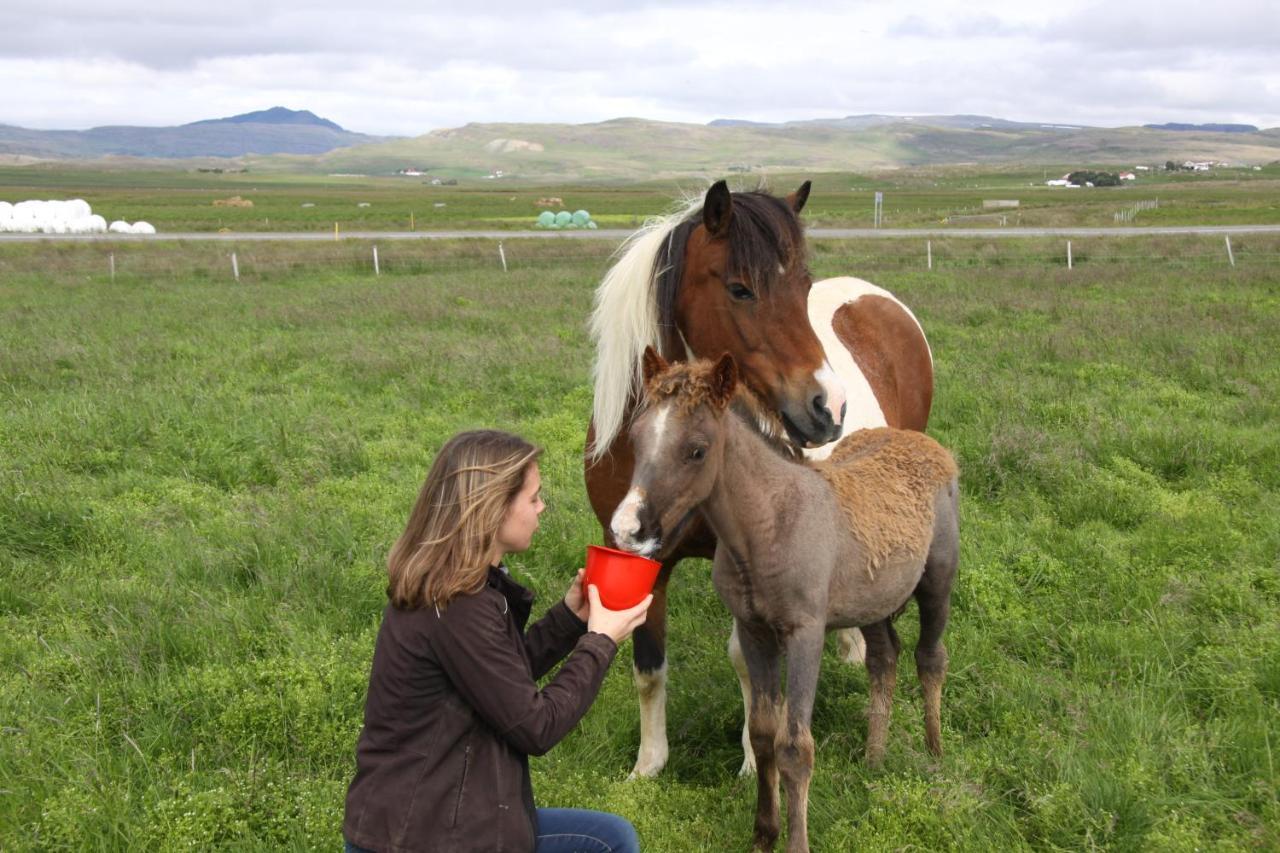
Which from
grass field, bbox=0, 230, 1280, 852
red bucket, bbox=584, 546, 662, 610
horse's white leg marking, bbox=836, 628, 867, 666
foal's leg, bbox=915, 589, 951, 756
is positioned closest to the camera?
red bucket, bbox=584, 546, 662, 610

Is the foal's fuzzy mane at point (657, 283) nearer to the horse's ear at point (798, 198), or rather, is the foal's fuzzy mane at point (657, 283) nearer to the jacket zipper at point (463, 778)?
the horse's ear at point (798, 198)

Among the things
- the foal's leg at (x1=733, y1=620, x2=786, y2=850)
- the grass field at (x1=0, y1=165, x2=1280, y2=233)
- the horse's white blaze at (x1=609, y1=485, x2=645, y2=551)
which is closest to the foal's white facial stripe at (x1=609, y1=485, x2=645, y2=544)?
the horse's white blaze at (x1=609, y1=485, x2=645, y2=551)

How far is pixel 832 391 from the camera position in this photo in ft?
11.4

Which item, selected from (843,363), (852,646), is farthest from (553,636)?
(843,363)

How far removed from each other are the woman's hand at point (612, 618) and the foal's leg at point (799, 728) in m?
0.84

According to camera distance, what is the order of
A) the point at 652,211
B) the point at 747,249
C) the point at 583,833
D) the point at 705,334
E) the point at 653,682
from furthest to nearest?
the point at 652,211 → the point at 653,682 → the point at 705,334 → the point at 747,249 → the point at 583,833

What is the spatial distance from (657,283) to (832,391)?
35.3 inches

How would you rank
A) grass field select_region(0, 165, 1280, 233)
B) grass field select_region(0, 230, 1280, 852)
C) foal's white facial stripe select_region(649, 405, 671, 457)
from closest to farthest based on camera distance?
foal's white facial stripe select_region(649, 405, 671, 457), grass field select_region(0, 230, 1280, 852), grass field select_region(0, 165, 1280, 233)

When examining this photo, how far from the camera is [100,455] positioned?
7.67m

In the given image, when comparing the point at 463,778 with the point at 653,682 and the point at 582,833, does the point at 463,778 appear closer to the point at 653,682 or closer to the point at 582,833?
the point at 582,833

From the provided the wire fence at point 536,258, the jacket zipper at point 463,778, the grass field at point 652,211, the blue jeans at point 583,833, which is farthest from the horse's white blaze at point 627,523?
the grass field at point 652,211

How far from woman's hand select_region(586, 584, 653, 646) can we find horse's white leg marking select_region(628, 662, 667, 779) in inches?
62.4

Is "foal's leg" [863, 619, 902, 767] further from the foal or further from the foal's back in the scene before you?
the foal's back

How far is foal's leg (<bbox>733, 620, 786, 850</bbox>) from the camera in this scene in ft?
11.4
